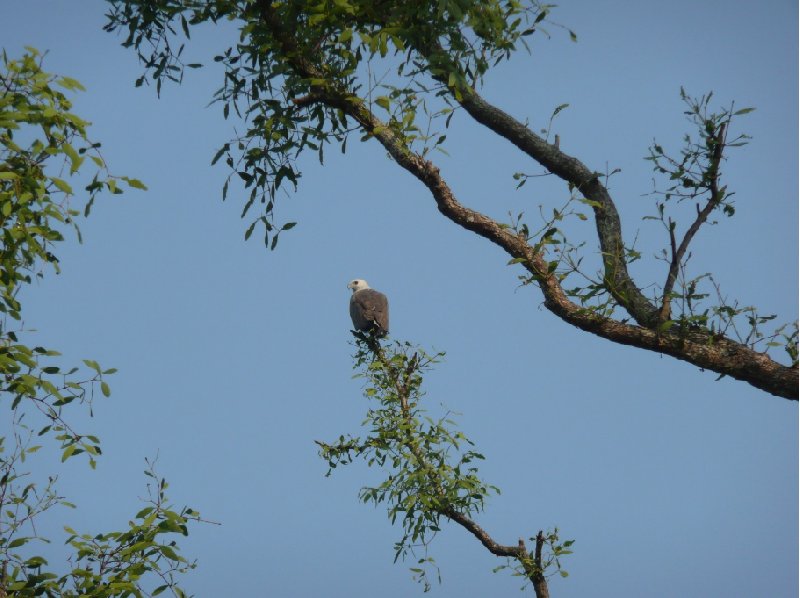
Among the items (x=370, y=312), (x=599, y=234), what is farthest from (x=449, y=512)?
(x=370, y=312)

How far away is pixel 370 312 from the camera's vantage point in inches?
545

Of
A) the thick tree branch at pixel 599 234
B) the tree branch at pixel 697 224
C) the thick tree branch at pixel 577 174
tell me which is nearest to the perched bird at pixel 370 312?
the thick tree branch at pixel 577 174

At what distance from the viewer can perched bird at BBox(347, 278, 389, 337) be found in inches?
540

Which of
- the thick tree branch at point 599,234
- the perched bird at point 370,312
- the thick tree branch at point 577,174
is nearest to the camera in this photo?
the thick tree branch at point 599,234

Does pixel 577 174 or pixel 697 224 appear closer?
pixel 697 224

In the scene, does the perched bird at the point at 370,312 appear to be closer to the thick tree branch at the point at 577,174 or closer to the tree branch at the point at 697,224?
the thick tree branch at the point at 577,174

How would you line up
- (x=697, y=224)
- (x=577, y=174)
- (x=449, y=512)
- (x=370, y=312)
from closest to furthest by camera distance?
(x=697, y=224) → (x=577, y=174) → (x=449, y=512) → (x=370, y=312)

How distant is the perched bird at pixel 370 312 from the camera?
13.7 meters

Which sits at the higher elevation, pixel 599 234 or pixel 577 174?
pixel 577 174

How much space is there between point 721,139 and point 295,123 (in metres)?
2.84

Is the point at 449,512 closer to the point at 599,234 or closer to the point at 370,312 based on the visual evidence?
the point at 599,234

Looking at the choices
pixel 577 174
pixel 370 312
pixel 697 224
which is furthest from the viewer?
pixel 370 312

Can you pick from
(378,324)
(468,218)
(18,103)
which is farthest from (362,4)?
(378,324)

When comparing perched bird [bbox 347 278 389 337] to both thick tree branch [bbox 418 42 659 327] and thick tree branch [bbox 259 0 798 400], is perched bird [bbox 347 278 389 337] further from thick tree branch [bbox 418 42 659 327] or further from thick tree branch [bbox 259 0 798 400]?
thick tree branch [bbox 259 0 798 400]
